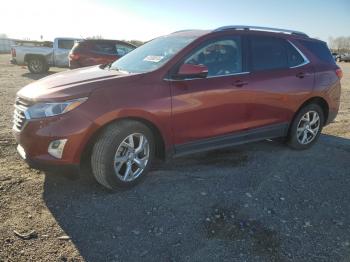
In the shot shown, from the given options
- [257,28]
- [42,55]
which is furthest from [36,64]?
[257,28]

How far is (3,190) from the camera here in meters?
3.84

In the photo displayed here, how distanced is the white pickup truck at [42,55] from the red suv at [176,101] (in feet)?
44.0

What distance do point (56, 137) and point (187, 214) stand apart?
149 centimetres

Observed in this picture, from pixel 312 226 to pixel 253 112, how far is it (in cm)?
183

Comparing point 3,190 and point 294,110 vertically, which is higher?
point 294,110

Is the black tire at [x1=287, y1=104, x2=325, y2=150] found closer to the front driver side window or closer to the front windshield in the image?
the front driver side window

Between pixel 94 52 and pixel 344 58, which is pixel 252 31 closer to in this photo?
pixel 94 52

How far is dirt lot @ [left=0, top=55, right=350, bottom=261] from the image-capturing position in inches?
118

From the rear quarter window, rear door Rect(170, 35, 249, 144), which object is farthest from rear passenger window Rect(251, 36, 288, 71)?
the rear quarter window

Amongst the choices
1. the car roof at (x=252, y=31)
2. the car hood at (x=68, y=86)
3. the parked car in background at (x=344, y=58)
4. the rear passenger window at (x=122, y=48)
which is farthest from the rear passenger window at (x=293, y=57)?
the parked car in background at (x=344, y=58)

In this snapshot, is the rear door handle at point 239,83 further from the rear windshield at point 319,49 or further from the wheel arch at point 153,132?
the rear windshield at point 319,49

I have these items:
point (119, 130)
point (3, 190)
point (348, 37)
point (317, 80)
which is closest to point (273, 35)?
point (317, 80)

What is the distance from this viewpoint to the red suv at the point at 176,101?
3.55 metres

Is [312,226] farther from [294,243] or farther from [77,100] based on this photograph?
[77,100]
